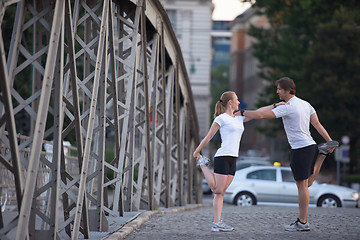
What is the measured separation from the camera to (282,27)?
45.3 meters

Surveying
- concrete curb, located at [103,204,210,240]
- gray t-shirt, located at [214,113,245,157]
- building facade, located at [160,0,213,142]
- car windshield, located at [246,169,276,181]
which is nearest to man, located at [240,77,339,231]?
gray t-shirt, located at [214,113,245,157]

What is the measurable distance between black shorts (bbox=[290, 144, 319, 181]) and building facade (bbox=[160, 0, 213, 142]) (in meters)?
64.4

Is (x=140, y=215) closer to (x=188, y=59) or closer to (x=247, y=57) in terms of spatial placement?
(x=188, y=59)

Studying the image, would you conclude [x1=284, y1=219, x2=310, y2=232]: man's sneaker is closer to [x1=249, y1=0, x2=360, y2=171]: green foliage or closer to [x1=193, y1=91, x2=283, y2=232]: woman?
[x1=193, y1=91, x2=283, y2=232]: woman

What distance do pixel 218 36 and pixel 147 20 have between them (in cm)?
17025

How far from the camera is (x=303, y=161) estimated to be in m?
9.71

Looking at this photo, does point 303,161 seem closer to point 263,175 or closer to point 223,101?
point 223,101

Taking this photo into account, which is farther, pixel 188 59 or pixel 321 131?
pixel 188 59

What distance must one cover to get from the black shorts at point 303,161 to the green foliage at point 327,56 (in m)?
31.5

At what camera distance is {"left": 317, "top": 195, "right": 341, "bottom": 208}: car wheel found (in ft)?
81.0

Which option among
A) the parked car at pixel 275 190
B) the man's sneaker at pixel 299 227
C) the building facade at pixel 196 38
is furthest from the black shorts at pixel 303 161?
the building facade at pixel 196 38

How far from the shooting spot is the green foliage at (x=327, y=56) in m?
41.6

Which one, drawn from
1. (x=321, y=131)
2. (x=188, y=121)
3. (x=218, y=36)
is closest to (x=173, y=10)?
(x=188, y=121)

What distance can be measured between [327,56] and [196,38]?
35.3 metres
